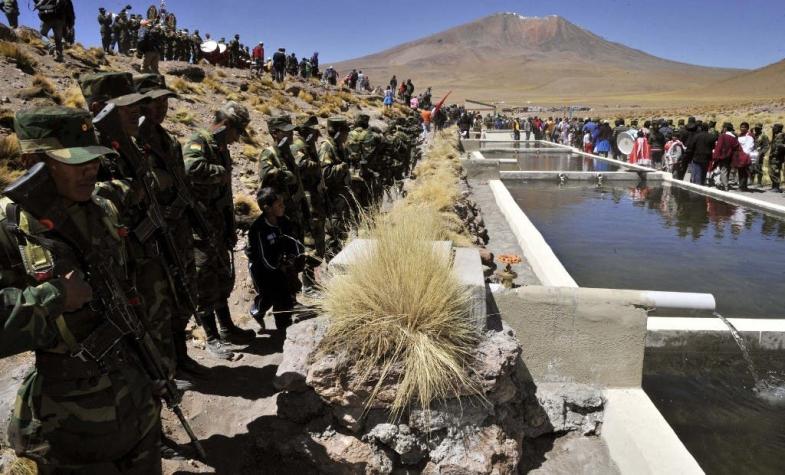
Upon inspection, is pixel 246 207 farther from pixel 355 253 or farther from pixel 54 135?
pixel 54 135

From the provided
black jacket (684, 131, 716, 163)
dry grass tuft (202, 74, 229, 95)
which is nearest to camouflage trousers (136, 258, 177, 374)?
black jacket (684, 131, 716, 163)

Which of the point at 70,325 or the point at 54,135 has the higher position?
the point at 54,135

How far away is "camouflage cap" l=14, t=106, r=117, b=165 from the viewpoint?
1.91 meters

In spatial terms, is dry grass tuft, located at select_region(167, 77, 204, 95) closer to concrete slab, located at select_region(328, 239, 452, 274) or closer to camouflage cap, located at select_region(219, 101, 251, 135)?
camouflage cap, located at select_region(219, 101, 251, 135)

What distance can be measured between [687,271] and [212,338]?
18.7 ft

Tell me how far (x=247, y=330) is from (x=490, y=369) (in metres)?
2.62

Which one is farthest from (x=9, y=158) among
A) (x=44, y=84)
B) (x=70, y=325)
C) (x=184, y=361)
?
(x=70, y=325)

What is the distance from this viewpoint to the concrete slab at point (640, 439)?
3139mm

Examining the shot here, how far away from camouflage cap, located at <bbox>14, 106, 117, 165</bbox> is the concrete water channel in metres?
3.71

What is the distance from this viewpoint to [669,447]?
323 centimetres

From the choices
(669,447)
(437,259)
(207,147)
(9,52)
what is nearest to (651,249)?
(669,447)

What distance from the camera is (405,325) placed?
290cm

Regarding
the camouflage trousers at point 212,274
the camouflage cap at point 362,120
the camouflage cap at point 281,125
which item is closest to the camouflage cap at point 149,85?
the camouflage trousers at point 212,274

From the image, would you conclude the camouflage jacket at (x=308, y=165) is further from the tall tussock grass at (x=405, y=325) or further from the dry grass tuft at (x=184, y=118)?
the dry grass tuft at (x=184, y=118)
